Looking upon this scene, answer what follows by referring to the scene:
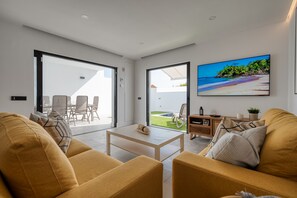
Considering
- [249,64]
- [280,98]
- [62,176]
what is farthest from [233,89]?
[62,176]

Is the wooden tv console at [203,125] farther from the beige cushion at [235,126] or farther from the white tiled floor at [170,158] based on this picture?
the beige cushion at [235,126]

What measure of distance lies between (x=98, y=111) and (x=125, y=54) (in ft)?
9.37

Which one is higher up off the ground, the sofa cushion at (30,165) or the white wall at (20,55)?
the white wall at (20,55)

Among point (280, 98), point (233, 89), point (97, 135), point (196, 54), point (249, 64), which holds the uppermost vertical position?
point (196, 54)

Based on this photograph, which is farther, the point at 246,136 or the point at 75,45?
the point at 75,45

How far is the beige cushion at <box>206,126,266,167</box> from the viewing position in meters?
0.92

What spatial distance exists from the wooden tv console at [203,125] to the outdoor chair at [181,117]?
965 mm

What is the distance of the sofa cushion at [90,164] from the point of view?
43.0 inches

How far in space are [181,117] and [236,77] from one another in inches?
74.8

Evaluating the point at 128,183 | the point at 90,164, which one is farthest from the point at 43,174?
the point at 90,164

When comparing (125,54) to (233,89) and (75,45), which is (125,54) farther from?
(233,89)

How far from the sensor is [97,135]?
3633 mm

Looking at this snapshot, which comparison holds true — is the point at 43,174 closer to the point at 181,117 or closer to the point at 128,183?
the point at 128,183

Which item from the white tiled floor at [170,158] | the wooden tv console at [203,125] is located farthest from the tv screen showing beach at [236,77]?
the white tiled floor at [170,158]
